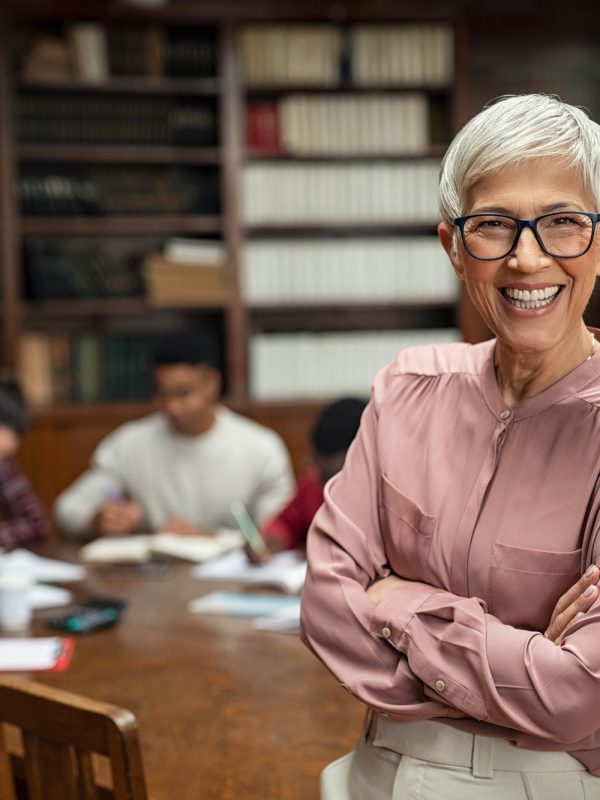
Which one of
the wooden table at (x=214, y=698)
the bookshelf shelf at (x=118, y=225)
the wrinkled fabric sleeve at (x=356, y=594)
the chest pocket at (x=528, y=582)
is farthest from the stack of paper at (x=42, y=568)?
the bookshelf shelf at (x=118, y=225)

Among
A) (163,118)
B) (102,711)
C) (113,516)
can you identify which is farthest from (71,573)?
(163,118)

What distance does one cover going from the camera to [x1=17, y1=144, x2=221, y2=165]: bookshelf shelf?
15.4ft

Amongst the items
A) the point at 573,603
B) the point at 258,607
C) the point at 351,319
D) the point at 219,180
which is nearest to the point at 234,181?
the point at 219,180

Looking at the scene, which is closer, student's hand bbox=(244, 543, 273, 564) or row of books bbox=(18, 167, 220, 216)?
student's hand bbox=(244, 543, 273, 564)

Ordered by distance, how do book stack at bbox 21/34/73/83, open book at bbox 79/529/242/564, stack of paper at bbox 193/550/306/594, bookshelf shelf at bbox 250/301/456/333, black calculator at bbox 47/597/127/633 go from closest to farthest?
black calculator at bbox 47/597/127/633, stack of paper at bbox 193/550/306/594, open book at bbox 79/529/242/564, book stack at bbox 21/34/73/83, bookshelf shelf at bbox 250/301/456/333

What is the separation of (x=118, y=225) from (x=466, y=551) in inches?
150

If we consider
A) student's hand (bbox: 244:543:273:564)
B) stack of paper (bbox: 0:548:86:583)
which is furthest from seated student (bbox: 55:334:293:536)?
student's hand (bbox: 244:543:273:564)

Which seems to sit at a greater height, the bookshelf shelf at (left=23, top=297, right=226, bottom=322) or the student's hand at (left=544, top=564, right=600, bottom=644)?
the student's hand at (left=544, top=564, right=600, bottom=644)

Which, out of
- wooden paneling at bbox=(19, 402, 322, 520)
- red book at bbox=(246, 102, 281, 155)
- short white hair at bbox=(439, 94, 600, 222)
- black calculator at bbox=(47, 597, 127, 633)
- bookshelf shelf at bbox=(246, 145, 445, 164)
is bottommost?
wooden paneling at bbox=(19, 402, 322, 520)

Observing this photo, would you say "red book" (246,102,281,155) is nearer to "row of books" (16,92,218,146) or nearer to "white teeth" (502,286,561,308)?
"row of books" (16,92,218,146)

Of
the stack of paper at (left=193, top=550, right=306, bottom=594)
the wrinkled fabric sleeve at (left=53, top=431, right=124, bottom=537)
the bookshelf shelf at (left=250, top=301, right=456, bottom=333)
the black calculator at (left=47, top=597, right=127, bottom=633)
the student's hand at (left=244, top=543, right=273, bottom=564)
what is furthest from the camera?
the bookshelf shelf at (left=250, top=301, right=456, bottom=333)

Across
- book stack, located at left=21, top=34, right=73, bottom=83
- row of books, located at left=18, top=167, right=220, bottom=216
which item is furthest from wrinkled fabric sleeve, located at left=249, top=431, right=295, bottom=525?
book stack, located at left=21, top=34, right=73, bottom=83

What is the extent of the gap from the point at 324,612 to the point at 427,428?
260mm

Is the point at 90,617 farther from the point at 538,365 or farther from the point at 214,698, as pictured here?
the point at 538,365
